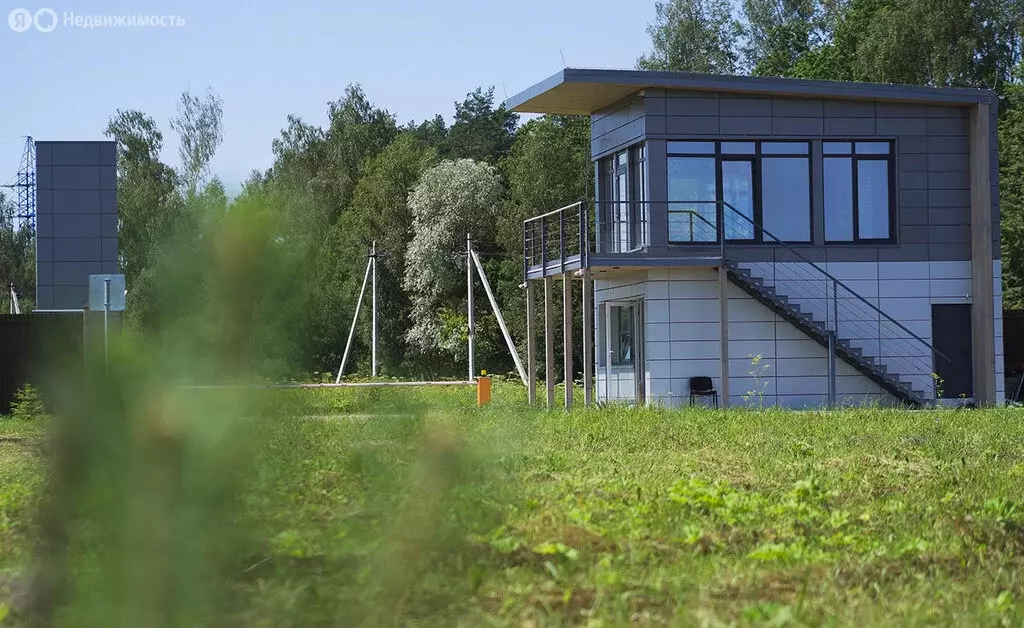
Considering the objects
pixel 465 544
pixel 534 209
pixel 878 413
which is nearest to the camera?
pixel 465 544

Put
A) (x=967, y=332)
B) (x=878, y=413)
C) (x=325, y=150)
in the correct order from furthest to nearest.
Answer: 1. (x=325, y=150)
2. (x=967, y=332)
3. (x=878, y=413)

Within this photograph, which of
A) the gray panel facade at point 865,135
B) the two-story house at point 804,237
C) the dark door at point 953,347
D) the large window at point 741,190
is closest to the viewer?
the two-story house at point 804,237

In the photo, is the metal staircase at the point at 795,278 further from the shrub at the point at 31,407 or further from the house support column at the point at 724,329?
the shrub at the point at 31,407

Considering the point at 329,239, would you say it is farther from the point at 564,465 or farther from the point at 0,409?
the point at 0,409

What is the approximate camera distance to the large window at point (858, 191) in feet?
70.2

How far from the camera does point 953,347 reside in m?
21.6

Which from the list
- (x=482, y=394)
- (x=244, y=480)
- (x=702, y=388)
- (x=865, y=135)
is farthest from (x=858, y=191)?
(x=244, y=480)

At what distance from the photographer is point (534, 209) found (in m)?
46.6

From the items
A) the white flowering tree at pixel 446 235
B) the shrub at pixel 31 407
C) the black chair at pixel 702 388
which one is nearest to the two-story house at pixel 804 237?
the black chair at pixel 702 388

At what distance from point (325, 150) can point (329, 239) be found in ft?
198

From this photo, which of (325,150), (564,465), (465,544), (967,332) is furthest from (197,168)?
(325,150)

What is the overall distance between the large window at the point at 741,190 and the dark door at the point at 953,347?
2.59m

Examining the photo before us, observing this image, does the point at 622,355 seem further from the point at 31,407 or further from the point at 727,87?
the point at 31,407

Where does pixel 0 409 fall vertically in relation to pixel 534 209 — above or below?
below
